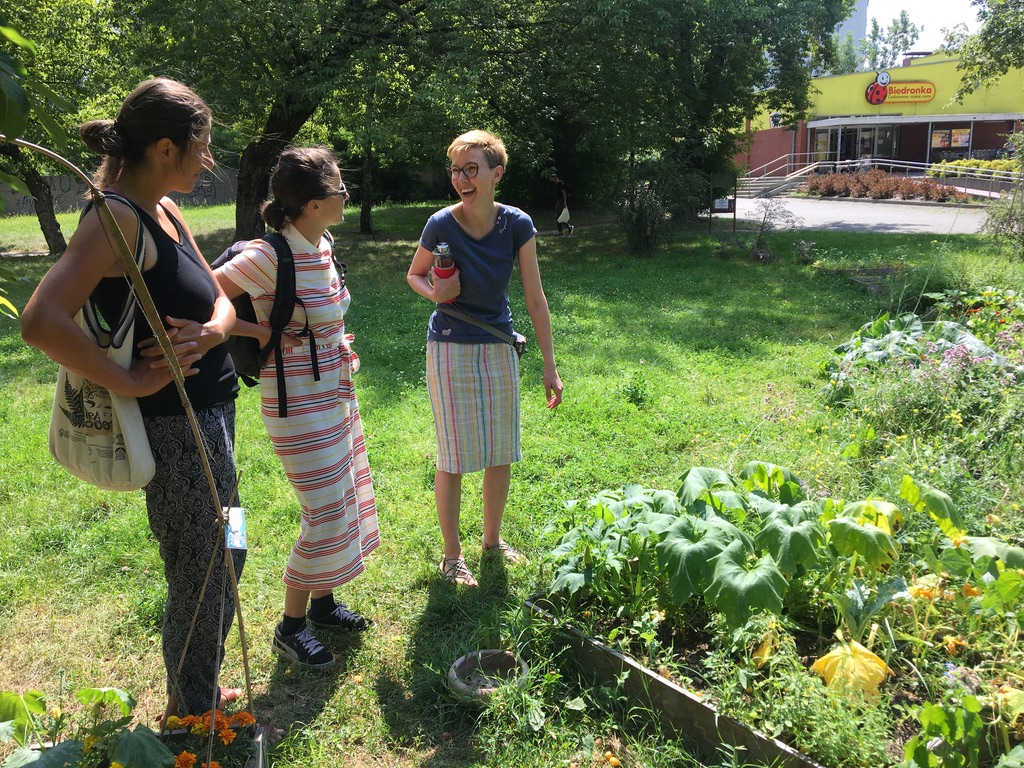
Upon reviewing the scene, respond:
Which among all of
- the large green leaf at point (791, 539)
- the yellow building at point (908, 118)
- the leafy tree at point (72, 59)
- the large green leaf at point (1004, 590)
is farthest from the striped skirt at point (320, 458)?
the yellow building at point (908, 118)

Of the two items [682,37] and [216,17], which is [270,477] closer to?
[216,17]

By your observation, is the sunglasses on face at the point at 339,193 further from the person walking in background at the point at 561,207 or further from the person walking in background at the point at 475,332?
the person walking in background at the point at 561,207

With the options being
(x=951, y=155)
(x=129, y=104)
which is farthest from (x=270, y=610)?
(x=951, y=155)

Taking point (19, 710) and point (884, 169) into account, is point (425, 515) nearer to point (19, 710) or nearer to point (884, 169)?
point (19, 710)

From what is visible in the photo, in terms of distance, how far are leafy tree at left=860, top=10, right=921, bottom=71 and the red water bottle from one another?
122 m

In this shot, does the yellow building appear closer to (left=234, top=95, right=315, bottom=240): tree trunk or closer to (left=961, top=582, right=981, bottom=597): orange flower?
(left=234, top=95, right=315, bottom=240): tree trunk

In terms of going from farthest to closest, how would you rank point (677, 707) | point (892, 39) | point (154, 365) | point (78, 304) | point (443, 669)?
point (892, 39) < point (443, 669) < point (677, 707) < point (154, 365) < point (78, 304)

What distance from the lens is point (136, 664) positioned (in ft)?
10.2

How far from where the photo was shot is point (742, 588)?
2.48 metres

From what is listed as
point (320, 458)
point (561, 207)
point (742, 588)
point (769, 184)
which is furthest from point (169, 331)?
point (769, 184)

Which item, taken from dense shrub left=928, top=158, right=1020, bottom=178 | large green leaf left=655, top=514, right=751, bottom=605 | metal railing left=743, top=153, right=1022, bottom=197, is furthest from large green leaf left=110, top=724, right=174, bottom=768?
dense shrub left=928, top=158, right=1020, bottom=178

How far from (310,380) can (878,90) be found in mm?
42954

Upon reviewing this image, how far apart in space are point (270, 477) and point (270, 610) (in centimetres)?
159

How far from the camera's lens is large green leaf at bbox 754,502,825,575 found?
8.67 ft
